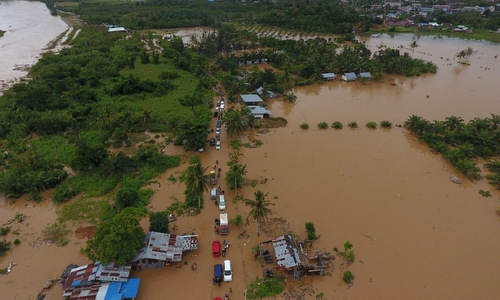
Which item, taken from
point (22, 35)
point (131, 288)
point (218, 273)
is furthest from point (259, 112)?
point (22, 35)

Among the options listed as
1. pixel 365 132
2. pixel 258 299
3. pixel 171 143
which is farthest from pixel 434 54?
pixel 258 299

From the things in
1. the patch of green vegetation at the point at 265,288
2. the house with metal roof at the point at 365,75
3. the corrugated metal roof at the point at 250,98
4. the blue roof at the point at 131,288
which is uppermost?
the house with metal roof at the point at 365,75

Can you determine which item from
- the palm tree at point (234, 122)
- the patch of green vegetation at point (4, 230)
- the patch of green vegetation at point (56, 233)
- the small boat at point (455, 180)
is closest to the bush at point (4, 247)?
the patch of green vegetation at point (4, 230)

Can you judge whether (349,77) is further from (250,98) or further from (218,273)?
(218,273)

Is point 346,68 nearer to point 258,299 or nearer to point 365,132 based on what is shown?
point 365,132

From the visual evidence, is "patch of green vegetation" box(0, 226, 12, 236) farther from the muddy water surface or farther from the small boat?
the small boat

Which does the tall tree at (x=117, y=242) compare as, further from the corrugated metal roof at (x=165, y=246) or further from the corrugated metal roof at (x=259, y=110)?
the corrugated metal roof at (x=259, y=110)
